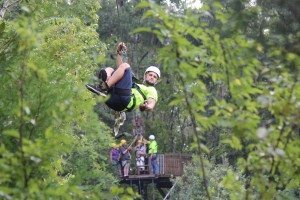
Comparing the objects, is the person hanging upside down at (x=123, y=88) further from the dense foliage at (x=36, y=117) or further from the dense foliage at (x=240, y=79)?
the dense foliage at (x=240, y=79)

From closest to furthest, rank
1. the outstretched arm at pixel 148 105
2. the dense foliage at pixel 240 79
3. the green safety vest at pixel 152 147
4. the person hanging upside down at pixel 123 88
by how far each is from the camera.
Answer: the dense foliage at pixel 240 79, the person hanging upside down at pixel 123 88, the outstretched arm at pixel 148 105, the green safety vest at pixel 152 147

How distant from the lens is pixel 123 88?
6207 millimetres

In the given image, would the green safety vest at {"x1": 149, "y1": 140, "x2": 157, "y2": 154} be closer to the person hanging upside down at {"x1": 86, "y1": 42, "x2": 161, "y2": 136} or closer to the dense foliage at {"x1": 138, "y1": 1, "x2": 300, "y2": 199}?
the person hanging upside down at {"x1": 86, "y1": 42, "x2": 161, "y2": 136}

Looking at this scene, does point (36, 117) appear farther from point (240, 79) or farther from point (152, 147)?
point (152, 147)

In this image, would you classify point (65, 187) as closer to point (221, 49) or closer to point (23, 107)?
point (23, 107)

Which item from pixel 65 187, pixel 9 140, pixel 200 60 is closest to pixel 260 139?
pixel 200 60

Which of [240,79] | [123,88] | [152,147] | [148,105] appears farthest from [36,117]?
[152,147]

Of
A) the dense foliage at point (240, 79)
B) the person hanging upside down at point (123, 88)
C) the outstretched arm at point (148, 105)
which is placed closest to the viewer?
the dense foliage at point (240, 79)

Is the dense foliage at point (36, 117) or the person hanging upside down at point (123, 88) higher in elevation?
the person hanging upside down at point (123, 88)

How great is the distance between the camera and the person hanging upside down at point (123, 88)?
6.11m

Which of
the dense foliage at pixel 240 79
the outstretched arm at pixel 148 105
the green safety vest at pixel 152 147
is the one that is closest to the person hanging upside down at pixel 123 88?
the outstretched arm at pixel 148 105

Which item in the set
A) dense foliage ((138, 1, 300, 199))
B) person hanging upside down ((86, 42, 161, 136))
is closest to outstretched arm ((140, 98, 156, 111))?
person hanging upside down ((86, 42, 161, 136))

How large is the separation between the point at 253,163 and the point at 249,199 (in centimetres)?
19

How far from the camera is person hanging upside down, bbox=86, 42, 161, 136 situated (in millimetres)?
6109
